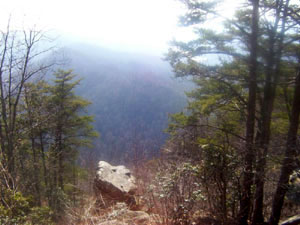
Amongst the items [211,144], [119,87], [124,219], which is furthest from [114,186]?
[119,87]

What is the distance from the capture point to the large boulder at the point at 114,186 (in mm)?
7142

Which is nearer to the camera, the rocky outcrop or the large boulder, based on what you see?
the rocky outcrop

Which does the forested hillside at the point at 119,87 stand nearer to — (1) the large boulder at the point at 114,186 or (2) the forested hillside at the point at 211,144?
(1) the large boulder at the point at 114,186

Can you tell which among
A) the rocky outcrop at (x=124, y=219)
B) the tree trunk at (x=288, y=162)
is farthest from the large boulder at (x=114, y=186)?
the tree trunk at (x=288, y=162)

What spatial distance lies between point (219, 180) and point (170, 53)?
134 inches

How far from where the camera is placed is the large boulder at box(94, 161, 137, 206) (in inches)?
281

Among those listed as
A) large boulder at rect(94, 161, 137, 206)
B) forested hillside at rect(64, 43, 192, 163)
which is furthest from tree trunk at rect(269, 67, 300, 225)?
forested hillside at rect(64, 43, 192, 163)

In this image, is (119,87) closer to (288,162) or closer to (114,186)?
(114,186)

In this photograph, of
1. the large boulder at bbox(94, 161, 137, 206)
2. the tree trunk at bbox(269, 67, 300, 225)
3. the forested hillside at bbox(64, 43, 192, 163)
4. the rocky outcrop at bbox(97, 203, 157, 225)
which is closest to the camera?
the tree trunk at bbox(269, 67, 300, 225)

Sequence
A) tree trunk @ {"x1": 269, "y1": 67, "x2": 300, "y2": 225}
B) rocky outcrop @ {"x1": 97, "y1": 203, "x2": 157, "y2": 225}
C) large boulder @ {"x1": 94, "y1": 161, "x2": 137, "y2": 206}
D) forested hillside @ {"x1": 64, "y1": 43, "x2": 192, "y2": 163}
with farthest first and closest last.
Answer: forested hillside @ {"x1": 64, "y1": 43, "x2": 192, "y2": 163} → large boulder @ {"x1": 94, "y1": 161, "x2": 137, "y2": 206} → rocky outcrop @ {"x1": 97, "y1": 203, "x2": 157, "y2": 225} → tree trunk @ {"x1": 269, "y1": 67, "x2": 300, "y2": 225}

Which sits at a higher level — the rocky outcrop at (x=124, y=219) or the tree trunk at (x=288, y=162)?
the tree trunk at (x=288, y=162)

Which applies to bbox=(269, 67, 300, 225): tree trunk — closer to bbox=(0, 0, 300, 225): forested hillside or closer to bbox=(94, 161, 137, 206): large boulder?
bbox=(0, 0, 300, 225): forested hillside

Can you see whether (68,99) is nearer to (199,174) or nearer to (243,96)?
(243,96)

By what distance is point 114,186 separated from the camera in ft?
24.2
